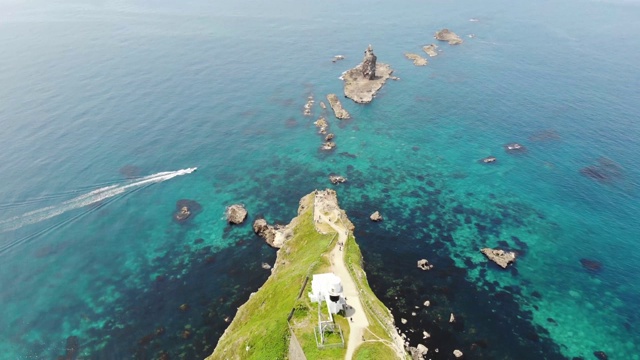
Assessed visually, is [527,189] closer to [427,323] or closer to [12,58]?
[427,323]

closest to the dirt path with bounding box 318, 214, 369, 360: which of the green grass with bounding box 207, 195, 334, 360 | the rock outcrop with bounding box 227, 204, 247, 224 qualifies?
the green grass with bounding box 207, 195, 334, 360

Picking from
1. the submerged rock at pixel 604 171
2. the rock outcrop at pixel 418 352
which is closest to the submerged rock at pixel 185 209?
the rock outcrop at pixel 418 352

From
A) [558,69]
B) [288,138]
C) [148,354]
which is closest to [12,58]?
[288,138]

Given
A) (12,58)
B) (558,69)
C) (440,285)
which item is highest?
(12,58)

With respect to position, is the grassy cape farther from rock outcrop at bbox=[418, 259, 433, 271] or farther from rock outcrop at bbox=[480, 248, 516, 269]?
rock outcrop at bbox=[480, 248, 516, 269]

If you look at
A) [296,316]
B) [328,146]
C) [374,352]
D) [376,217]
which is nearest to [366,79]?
[328,146]

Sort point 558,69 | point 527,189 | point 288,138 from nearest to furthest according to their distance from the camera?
point 527,189, point 288,138, point 558,69
